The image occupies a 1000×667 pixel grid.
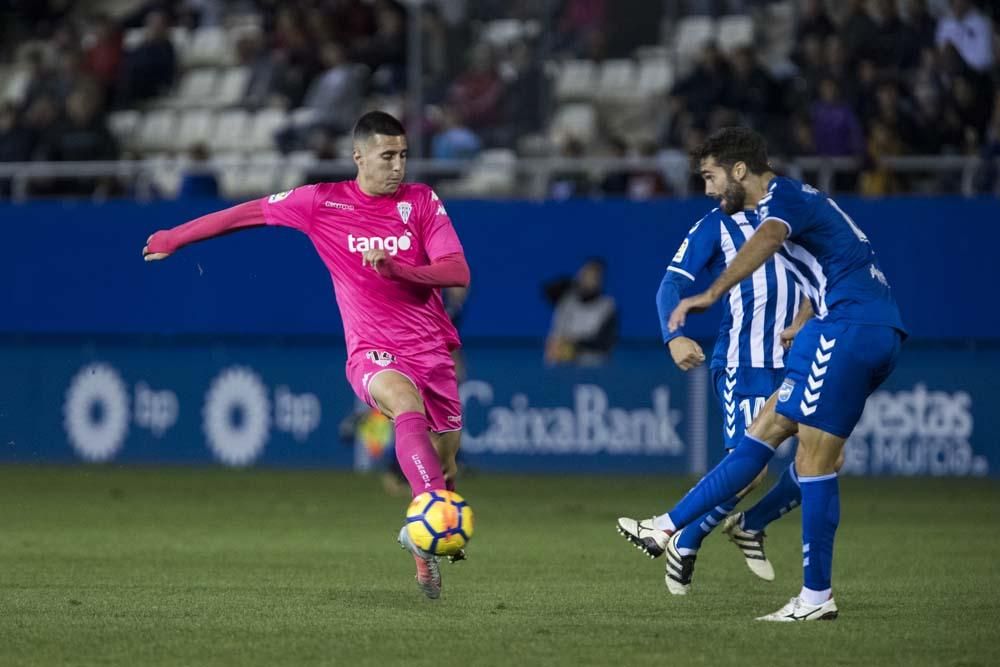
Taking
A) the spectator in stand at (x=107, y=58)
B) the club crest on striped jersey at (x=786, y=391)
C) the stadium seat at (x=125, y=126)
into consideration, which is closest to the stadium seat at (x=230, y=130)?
the stadium seat at (x=125, y=126)

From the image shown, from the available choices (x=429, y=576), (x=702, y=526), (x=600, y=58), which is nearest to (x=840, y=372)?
(x=702, y=526)

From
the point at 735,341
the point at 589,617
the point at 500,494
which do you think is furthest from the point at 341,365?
the point at 589,617

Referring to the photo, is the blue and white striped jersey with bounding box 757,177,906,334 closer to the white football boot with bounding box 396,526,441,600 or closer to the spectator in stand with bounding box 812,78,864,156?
the white football boot with bounding box 396,526,441,600

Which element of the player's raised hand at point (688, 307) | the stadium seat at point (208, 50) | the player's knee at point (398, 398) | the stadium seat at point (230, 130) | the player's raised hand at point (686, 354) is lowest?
the player's knee at point (398, 398)

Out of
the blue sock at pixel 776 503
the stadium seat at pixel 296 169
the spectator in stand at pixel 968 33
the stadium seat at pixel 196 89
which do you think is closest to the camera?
the blue sock at pixel 776 503

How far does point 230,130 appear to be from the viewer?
23.2 meters

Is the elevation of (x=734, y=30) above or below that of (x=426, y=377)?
above

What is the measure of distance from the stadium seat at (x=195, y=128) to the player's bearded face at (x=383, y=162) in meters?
14.5

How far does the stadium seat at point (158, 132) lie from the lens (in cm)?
2352

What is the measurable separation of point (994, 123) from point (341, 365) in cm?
711

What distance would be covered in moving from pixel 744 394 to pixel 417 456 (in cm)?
215

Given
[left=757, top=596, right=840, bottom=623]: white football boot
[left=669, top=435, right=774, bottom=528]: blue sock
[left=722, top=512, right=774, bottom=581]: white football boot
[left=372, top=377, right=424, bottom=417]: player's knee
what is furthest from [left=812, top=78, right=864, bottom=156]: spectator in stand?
[left=757, top=596, right=840, bottom=623]: white football boot

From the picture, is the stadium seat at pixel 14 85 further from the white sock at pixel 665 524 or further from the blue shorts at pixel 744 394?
the white sock at pixel 665 524

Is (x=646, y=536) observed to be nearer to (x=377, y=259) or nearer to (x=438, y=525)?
(x=438, y=525)
